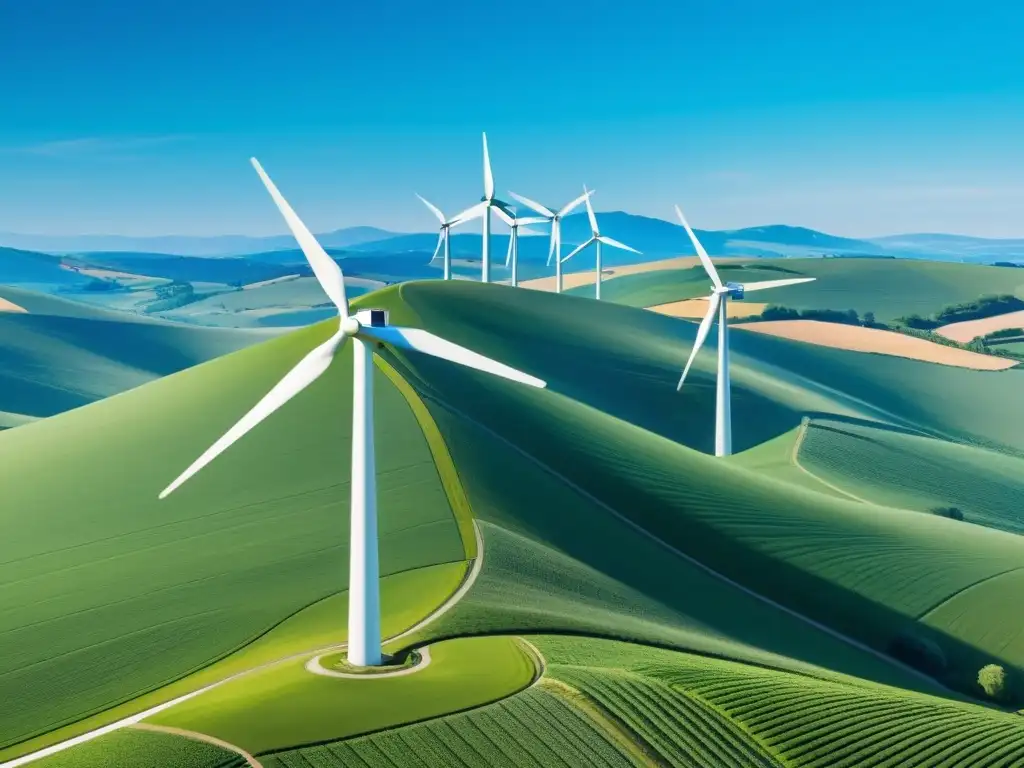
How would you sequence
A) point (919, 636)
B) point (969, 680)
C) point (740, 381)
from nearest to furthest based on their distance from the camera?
1. point (969, 680)
2. point (919, 636)
3. point (740, 381)

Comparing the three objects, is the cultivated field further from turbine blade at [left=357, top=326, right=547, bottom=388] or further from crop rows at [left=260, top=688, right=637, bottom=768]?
crop rows at [left=260, top=688, right=637, bottom=768]

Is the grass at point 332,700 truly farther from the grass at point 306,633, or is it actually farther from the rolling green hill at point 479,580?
the grass at point 306,633

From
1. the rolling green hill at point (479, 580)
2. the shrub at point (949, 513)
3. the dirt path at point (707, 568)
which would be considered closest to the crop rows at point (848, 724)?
the rolling green hill at point (479, 580)

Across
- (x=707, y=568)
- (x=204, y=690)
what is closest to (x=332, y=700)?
(x=204, y=690)

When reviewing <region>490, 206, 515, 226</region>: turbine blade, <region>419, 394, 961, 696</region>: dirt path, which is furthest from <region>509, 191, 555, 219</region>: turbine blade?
<region>419, 394, 961, 696</region>: dirt path

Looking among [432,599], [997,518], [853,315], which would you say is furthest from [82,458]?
[853,315]

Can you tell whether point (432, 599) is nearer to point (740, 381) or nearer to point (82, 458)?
point (82, 458)
